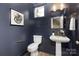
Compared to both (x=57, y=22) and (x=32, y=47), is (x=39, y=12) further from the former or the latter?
(x=32, y=47)

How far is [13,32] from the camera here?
2127 millimetres

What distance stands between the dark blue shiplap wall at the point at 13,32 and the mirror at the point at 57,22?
33 centimetres

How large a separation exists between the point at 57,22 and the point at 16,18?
0.59 meters

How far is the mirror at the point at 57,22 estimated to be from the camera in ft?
7.02

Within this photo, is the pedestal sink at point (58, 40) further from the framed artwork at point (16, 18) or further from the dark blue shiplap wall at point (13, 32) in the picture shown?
the framed artwork at point (16, 18)

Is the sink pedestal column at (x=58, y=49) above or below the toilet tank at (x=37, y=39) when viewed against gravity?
below

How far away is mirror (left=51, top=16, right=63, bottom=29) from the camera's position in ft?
7.02

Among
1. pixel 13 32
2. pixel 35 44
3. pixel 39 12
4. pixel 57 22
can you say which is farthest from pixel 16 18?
pixel 57 22

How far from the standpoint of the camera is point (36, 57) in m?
2.19

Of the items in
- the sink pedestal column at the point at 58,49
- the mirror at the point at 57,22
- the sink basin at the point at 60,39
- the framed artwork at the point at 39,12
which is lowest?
the sink pedestal column at the point at 58,49

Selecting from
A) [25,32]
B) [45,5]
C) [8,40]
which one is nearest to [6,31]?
[8,40]

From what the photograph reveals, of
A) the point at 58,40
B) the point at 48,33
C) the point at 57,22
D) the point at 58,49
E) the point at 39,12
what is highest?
the point at 39,12

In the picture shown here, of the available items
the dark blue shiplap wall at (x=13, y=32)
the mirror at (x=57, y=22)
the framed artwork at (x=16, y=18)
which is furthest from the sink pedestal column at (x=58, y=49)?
the framed artwork at (x=16, y=18)

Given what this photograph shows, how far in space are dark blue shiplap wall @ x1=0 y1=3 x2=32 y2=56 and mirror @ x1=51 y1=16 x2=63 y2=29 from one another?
0.33 meters
